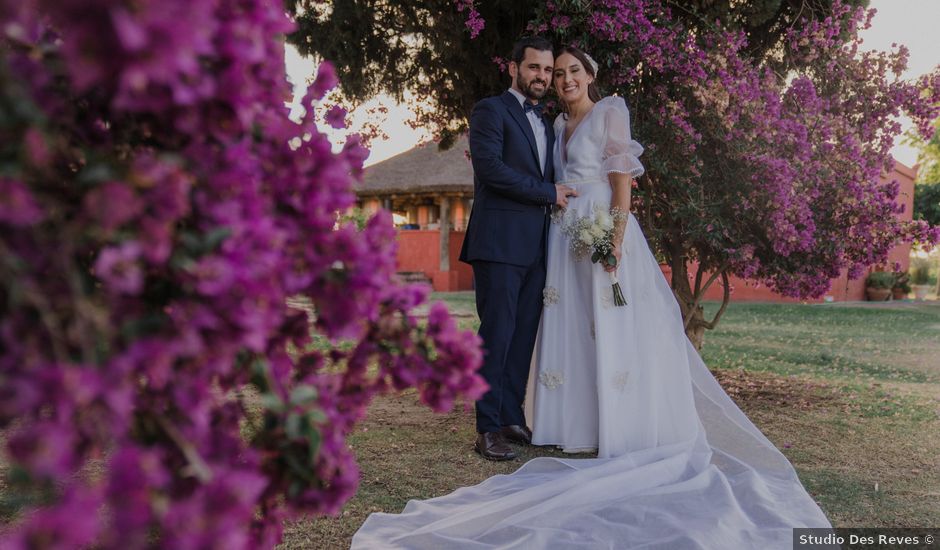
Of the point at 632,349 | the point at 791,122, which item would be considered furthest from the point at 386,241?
the point at 791,122

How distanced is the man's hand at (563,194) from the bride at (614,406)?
0.21 ft

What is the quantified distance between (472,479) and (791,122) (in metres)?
3.45

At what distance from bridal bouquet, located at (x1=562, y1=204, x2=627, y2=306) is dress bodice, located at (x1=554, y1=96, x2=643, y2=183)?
0.24 m

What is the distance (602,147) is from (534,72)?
0.61m

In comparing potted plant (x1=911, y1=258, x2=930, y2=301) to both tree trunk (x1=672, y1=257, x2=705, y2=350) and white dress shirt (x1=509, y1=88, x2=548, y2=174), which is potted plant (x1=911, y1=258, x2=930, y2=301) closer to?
tree trunk (x1=672, y1=257, x2=705, y2=350)

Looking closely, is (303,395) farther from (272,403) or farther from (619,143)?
(619,143)

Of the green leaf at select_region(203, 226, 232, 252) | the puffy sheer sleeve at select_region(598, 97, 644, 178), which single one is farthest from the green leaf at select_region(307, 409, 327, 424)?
the puffy sheer sleeve at select_region(598, 97, 644, 178)

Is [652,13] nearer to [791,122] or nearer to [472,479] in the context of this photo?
[791,122]

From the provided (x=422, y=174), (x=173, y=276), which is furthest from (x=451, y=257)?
(x=173, y=276)

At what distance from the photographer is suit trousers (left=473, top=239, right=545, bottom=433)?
409 cm

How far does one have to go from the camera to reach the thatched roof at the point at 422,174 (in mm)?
22266

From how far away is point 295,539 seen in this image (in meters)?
2.71

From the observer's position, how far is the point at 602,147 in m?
4.15

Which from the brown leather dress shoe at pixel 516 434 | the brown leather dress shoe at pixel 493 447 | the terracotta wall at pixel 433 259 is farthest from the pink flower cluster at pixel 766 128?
the terracotta wall at pixel 433 259
